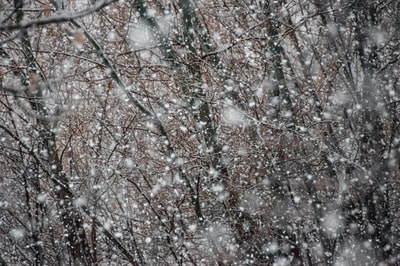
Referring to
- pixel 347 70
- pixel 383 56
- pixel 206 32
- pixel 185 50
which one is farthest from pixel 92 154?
pixel 383 56

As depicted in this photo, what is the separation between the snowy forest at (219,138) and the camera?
283 inches

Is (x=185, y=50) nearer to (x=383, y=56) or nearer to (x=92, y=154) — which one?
(x=92, y=154)

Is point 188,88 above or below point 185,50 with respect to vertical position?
below

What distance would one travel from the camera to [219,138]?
8.04m

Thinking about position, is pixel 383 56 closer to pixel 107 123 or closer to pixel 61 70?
pixel 107 123

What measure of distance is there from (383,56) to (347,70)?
2.50ft

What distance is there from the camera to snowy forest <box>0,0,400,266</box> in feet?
23.6

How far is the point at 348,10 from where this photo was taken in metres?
8.03

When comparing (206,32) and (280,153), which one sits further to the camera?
(206,32)

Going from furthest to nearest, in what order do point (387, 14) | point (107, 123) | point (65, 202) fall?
point (387, 14)
point (107, 123)
point (65, 202)

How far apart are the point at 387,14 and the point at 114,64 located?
4.39m

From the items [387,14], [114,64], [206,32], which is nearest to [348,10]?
[387,14]

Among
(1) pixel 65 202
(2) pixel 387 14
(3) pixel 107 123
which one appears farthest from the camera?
(2) pixel 387 14

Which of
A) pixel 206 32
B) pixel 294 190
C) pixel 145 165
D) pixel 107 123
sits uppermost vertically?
pixel 206 32
